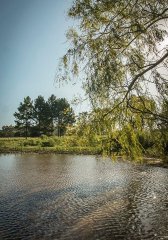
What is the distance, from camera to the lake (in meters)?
12.3

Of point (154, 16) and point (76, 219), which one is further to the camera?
point (76, 219)

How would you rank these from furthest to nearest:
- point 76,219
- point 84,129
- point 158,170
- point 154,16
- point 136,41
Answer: point 158,170 → point 76,219 → point 136,41 → point 84,129 → point 154,16

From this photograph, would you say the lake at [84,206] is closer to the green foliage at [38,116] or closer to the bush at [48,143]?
the bush at [48,143]

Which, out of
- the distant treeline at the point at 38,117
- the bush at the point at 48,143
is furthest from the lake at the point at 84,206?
the distant treeline at the point at 38,117

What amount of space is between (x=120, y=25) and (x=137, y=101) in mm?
2251

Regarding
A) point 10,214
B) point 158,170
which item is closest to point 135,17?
point 10,214

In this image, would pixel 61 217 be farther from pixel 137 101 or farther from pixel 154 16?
pixel 154 16

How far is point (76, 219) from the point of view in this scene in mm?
13867

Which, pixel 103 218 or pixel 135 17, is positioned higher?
pixel 135 17

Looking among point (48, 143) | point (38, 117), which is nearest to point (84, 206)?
point (48, 143)

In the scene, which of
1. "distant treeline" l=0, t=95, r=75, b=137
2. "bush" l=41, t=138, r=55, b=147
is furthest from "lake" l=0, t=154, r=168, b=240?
"distant treeline" l=0, t=95, r=75, b=137

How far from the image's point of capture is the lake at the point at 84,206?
12.3m

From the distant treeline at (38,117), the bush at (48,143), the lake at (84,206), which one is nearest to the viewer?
the lake at (84,206)

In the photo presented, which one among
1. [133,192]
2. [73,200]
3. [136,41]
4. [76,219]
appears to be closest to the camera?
[136,41]
